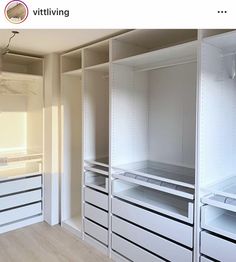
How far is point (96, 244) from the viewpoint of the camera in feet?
9.36

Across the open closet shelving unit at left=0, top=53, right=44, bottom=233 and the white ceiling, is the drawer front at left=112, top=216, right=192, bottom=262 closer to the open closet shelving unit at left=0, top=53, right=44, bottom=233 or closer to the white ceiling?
the open closet shelving unit at left=0, top=53, right=44, bottom=233

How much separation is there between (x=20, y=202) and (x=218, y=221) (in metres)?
2.52

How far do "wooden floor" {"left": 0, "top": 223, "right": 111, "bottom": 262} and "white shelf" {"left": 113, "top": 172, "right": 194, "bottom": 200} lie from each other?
92 cm

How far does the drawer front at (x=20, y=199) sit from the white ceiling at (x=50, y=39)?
74.2 inches

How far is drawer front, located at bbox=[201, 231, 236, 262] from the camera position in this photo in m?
1.74

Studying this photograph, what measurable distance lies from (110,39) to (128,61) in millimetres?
304

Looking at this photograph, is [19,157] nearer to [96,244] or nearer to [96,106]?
[96,106]

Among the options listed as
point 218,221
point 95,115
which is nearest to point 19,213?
point 95,115

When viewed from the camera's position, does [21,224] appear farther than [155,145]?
Yes

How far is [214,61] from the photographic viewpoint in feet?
6.56

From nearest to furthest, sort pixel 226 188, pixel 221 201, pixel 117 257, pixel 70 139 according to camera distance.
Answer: pixel 221 201
pixel 226 188
pixel 117 257
pixel 70 139

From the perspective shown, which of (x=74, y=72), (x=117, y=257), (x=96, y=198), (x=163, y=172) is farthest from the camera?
(x=74, y=72)

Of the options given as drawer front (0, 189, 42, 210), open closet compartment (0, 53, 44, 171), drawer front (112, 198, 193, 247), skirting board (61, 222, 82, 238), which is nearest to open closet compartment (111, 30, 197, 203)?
drawer front (112, 198, 193, 247)
